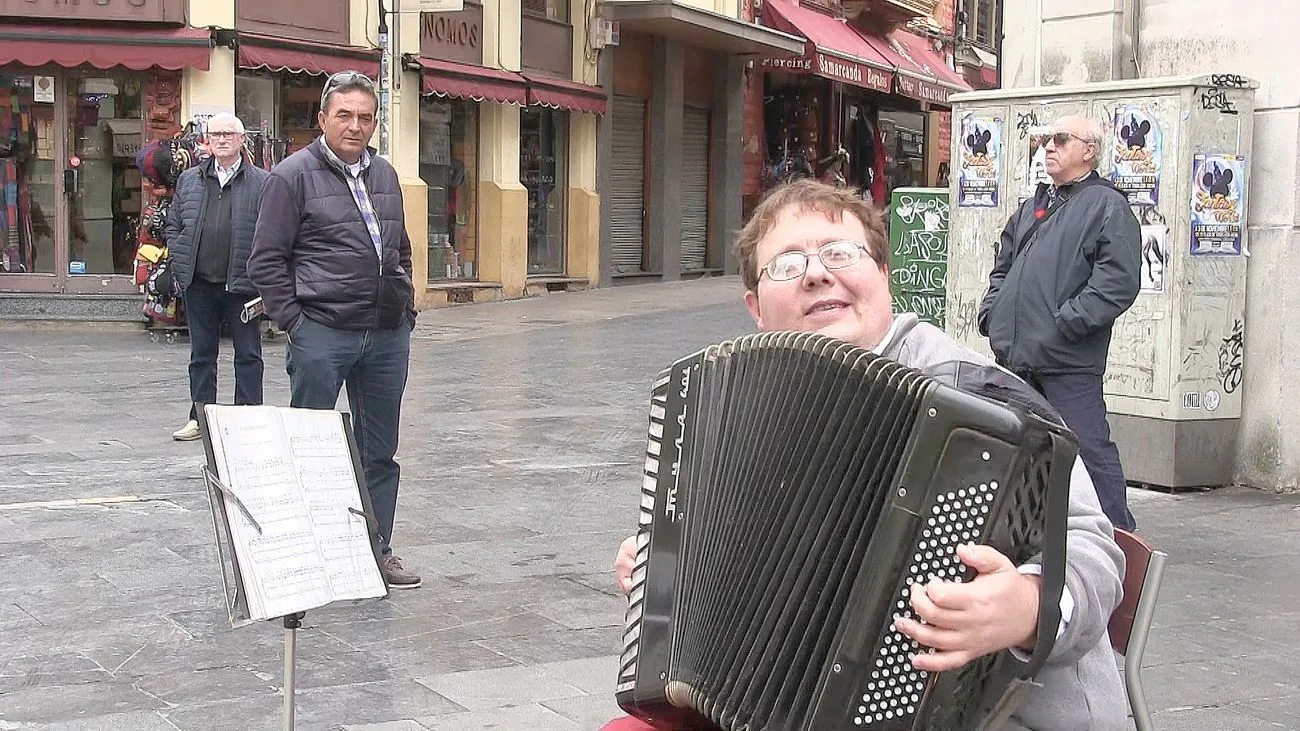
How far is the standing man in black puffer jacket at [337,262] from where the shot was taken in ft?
19.0

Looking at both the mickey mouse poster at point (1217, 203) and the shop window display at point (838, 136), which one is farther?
the shop window display at point (838, 136)

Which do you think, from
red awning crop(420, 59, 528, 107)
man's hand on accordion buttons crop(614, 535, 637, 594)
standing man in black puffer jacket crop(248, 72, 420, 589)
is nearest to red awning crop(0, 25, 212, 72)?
red awning crop(420, 59, 528, 107)

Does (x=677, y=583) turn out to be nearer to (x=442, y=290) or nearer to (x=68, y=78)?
(x=68, y=78)

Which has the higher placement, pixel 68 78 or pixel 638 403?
pixel 68 78

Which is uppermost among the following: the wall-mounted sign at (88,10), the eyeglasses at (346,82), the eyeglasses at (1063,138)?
the wall-mounted sign at (88,10)

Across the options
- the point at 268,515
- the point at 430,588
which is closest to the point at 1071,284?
the point at 430,588

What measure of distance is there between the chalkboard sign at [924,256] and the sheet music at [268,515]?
7157 millimetres

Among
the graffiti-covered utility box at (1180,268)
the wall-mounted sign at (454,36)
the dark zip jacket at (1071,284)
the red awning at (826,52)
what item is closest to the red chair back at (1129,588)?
the dark zip jacket at (1071,284)

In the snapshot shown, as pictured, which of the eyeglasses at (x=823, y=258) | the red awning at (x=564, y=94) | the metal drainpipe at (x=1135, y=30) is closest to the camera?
the eyeglasses at (x=823, y=258)

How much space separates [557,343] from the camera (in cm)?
1458

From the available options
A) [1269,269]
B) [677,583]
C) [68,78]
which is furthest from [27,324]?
[677,583]

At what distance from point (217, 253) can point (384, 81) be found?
857cm

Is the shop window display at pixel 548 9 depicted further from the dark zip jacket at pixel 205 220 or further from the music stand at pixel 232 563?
the music stand at pixel 232 563

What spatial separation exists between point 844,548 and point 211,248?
7.22 m
